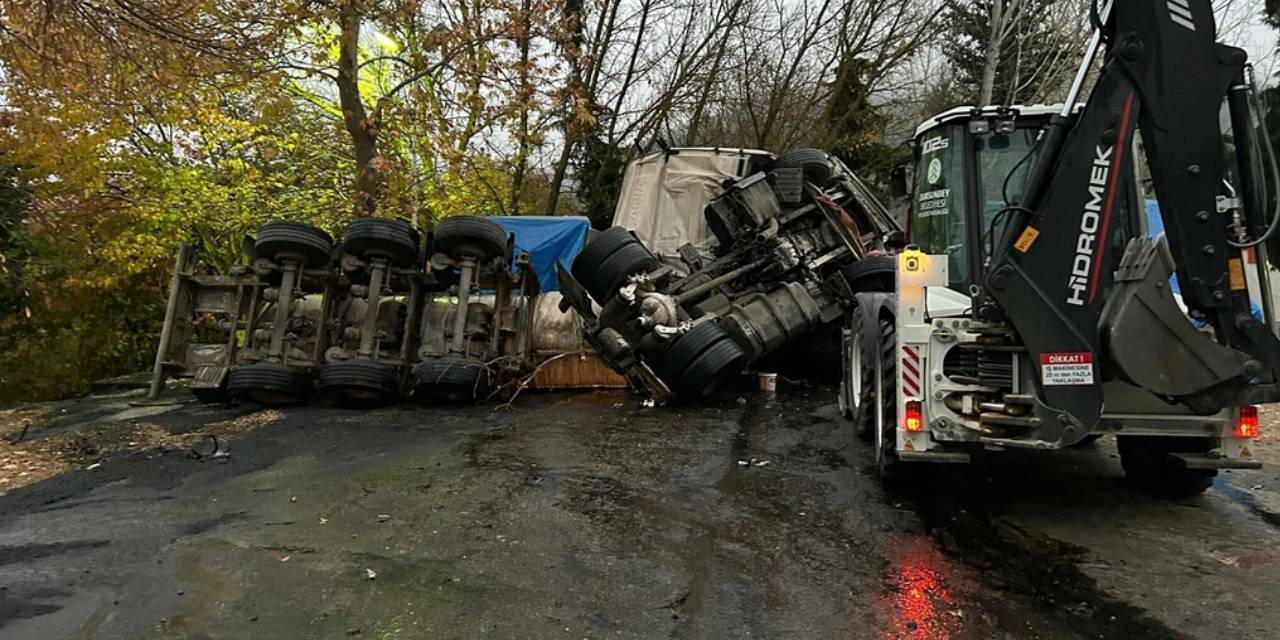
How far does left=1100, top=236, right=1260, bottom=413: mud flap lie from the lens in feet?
12.2

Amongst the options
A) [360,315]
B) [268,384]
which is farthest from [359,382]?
[360,315]

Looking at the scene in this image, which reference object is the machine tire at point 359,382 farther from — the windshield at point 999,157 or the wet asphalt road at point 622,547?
the windshield at point 999,157

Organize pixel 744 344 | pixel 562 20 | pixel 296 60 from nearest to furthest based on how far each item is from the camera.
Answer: pixel 744 344, pixel 296 60, pixel 562 20

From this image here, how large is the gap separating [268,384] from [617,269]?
4.14 metres

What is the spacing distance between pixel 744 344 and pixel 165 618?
19.5ft

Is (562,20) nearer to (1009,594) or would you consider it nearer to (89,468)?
(89,468)

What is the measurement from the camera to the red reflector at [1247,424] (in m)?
4.18

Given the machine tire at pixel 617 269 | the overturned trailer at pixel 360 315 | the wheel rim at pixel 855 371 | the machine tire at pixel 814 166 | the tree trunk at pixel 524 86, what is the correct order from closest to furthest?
the wheel rim at pixel 855 371 < the machine tire at pixel 617 269 < the overturned trailer at pixel 360 315 < the machine tire at pixel 814 166 < the tree trunk at pixel 524 86

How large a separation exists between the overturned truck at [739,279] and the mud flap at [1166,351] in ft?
11.5

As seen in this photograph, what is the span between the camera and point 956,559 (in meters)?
3.94

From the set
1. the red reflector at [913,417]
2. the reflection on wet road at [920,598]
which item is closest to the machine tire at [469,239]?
the red reflector at [913,417]

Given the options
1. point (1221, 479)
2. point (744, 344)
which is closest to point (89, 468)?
point (744, 344)

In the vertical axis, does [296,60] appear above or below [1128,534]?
above

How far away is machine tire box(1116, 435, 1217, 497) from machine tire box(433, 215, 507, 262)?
6353mm
